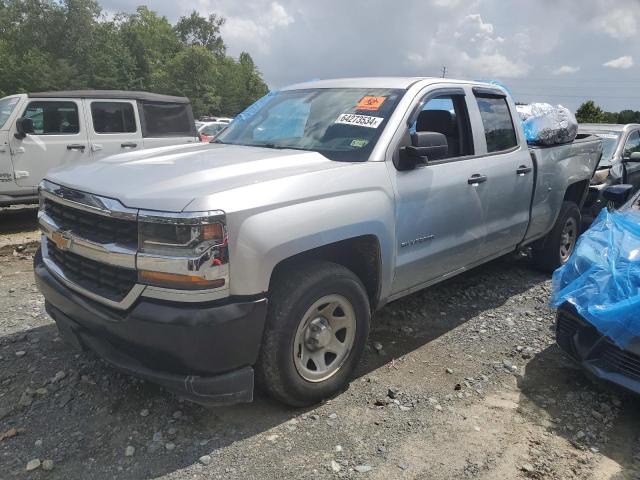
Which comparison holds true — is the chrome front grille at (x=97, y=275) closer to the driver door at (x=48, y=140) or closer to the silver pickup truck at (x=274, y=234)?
the silver pickup truck at (x=274, y=234)

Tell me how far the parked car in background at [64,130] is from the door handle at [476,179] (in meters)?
5.26

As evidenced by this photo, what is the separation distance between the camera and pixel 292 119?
3.84 metres

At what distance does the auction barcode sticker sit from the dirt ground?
1644mm

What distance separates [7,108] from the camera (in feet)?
25.2

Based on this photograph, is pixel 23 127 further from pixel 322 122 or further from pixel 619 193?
pixel 619 193

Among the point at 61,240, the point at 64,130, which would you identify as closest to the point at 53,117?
the point at 64,130

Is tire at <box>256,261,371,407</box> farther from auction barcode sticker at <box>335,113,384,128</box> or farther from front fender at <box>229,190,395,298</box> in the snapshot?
auction barcode sticker at <box>335,113,384,128</box>

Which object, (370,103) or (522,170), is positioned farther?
(522,170)

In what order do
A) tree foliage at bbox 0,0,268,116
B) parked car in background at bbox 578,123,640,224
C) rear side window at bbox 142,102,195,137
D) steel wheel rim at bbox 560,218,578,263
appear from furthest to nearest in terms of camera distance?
1. tree foliage at bbox 0,0,268,116
2. rear side window at bbox 142,102,195,137
3. parked car in background at bbox 578,123,640,224
4. steel wheel rim at bbox 560,218,578,263

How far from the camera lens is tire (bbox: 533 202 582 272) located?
552cm

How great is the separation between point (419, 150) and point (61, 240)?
2195mm

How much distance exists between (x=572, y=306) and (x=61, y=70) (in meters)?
44.0

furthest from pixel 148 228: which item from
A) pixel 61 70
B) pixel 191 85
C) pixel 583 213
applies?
pixel 191 85

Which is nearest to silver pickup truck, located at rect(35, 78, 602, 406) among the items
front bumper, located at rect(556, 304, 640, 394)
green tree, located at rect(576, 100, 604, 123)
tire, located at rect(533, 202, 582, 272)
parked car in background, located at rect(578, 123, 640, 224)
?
front bumper, located at rect(556, 304, 640, 394)
